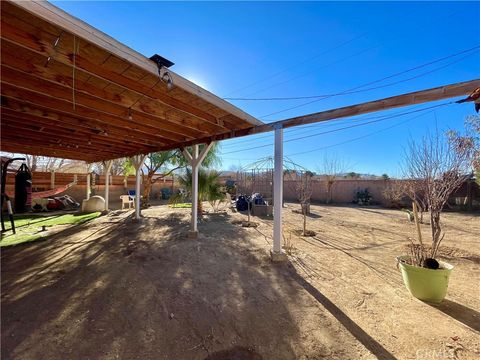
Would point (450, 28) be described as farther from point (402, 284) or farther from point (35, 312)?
point (35, 312)

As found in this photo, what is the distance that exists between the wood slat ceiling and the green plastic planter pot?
293cm

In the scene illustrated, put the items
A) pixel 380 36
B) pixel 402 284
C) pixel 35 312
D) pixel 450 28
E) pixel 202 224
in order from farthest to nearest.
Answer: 1. pixel 202 224
2. pixel 380 36
3. pixel 450 28
4. pixel 402 284
5. pixel 35 312

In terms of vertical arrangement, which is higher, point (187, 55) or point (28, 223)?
point (187, 55)

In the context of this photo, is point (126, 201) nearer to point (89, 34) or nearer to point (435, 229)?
point (89, 34)

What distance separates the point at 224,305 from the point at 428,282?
7.18 feet

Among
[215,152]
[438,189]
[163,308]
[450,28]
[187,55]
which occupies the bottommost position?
[163,308]

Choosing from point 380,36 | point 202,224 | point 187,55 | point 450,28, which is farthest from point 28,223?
point 450,28

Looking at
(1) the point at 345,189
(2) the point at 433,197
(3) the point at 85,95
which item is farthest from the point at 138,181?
(1) the point at 345,189

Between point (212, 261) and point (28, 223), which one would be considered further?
point (28, 223)

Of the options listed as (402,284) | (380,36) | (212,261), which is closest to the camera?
(402,284)

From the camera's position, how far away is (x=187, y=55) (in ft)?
15.0

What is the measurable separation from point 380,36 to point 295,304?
23.6ft

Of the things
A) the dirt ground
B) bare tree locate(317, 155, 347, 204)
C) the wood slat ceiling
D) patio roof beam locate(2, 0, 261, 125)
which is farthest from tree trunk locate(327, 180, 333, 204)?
patio roof beam locate(2, 0, 261, 125)

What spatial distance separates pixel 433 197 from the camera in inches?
115
